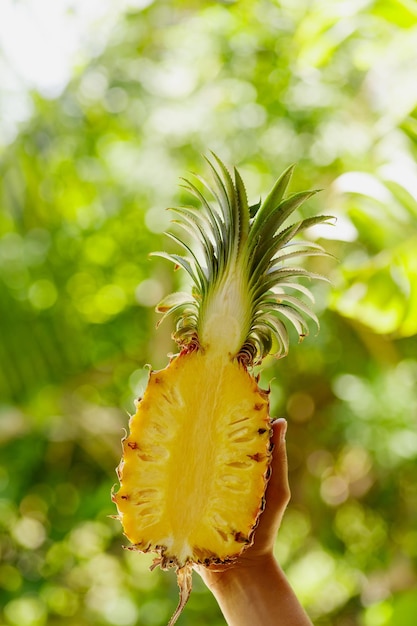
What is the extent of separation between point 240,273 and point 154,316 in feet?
4.52

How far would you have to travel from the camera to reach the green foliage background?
1905mm

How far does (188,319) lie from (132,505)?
0.73ft

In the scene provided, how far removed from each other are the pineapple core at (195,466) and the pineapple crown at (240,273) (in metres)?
0.05

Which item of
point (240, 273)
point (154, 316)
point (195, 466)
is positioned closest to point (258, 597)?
point (195, 466)

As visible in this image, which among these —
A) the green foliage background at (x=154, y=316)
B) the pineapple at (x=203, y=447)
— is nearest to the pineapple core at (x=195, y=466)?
the pineapple at (x=203, y=447)

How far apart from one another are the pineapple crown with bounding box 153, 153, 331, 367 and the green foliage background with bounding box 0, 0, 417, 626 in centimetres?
60

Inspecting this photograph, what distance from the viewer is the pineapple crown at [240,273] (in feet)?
2.67

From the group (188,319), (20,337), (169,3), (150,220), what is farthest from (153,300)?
(188,319)

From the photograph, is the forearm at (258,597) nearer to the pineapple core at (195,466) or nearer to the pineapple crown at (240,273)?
the pineapple core at (195,466)

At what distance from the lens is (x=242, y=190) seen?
81 cm

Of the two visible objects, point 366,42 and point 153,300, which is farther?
point 153,300

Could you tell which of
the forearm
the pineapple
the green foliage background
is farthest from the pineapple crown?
the green foliage background

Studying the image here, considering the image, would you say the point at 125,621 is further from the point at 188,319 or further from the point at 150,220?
the point at 188,319

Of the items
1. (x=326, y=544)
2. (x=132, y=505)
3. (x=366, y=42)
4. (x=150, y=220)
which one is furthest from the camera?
(x=326, y=544)
